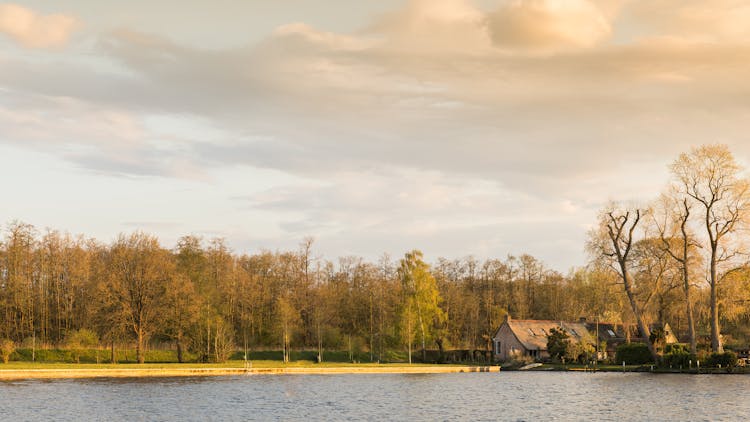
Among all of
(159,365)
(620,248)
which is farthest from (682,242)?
(159,365)

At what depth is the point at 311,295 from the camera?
10275 centimetres

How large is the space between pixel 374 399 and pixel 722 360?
39474 millimetres

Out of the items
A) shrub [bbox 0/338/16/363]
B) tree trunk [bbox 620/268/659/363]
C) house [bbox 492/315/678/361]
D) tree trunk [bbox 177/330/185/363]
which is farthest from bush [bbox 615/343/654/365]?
shrub [bbox 0/338/16/363]

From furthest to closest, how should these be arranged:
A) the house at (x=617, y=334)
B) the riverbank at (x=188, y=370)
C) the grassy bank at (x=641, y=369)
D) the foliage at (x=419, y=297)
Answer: the house at (x=617, y=334) → the foliage at (x=419, y=297) → the grassy bank at (x=641, y=369) → the riverbank at (x=188, y=370)

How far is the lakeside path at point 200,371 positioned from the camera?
61.1m

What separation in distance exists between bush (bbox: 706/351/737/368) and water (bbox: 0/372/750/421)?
376cm

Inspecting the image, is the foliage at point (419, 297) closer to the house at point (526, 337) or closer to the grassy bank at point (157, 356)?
the grassy bank at point (157, 356)

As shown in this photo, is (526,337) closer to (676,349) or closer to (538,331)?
(538,331)

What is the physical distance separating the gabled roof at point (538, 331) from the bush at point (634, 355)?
8.44 meters

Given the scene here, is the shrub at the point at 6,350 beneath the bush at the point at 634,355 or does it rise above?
above

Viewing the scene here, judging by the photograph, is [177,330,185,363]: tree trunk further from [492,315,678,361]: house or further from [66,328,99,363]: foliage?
[492,315,678,361]: house

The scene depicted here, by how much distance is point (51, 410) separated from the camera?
39.1 meters

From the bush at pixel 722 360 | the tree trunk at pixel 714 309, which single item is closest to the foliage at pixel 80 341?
the bush at pixel 722 360

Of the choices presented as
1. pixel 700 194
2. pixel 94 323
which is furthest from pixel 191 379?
pixel 700 194
